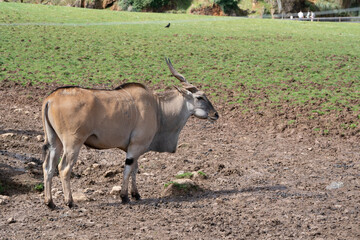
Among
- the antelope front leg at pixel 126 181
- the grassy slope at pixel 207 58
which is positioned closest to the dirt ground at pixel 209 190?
the antelope front leg at pixel 126 181

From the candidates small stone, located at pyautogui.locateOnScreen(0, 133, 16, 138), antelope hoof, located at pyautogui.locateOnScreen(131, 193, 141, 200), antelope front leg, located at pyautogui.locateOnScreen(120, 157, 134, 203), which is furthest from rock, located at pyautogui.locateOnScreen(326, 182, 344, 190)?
small stone, located at pyautogui.locateOnScreen(0, 133, 16, 138)

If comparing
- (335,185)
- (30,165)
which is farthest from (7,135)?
(335,185)

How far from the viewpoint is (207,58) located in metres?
17.4

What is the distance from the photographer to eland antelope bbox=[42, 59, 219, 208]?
636 cm

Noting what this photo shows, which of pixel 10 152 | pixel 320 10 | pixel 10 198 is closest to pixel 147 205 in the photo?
pixel 10 198

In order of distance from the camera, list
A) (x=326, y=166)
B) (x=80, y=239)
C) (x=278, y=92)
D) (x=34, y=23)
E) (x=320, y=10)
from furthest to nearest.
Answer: (x=320, y=10), (x=34, y=23), (x=278, y=92), (x=326, y=166), (x=80, y=239)

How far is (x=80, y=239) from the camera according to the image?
5602 millimetres

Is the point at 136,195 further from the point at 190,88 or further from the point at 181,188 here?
the point at 190,88

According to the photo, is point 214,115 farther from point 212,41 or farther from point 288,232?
point 212,41

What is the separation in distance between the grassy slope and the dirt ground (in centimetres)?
203

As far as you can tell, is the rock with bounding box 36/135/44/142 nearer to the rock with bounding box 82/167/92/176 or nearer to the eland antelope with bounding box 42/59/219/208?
the rock with bounding box 82/167/92/176

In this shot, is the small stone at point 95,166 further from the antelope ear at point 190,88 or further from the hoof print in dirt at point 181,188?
the antelope ear at point 190,88

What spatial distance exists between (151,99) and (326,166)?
10.5 feet

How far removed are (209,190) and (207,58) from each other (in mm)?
10430
